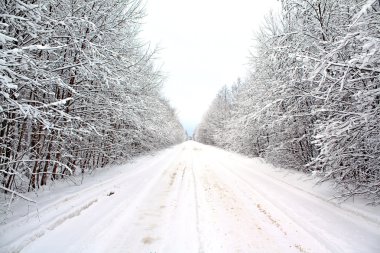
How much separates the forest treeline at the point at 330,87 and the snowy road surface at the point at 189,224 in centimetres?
133

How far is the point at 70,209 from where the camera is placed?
6.05 meters

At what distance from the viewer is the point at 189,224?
16.9 ft

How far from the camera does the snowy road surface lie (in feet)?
13.7

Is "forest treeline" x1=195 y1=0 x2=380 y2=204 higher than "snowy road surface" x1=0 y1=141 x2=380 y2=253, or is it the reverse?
"forest treeline" x1=195 y1=0 x2=380 y2=204

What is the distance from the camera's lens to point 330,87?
5.58m

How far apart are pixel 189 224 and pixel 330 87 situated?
414 cm

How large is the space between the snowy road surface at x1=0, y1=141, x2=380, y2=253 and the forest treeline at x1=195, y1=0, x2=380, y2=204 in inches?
52.4

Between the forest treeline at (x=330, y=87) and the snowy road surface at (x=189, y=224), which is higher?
the forest treeline at (x=330, y=87)

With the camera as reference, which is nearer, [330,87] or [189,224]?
[189,224]

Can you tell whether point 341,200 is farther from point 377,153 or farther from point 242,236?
point 242,236

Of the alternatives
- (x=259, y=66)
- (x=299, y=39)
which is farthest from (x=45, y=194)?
(x=259, y=66)

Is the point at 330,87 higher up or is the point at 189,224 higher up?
the point at 330,87

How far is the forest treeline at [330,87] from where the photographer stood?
5.55m

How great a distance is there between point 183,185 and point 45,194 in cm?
440
